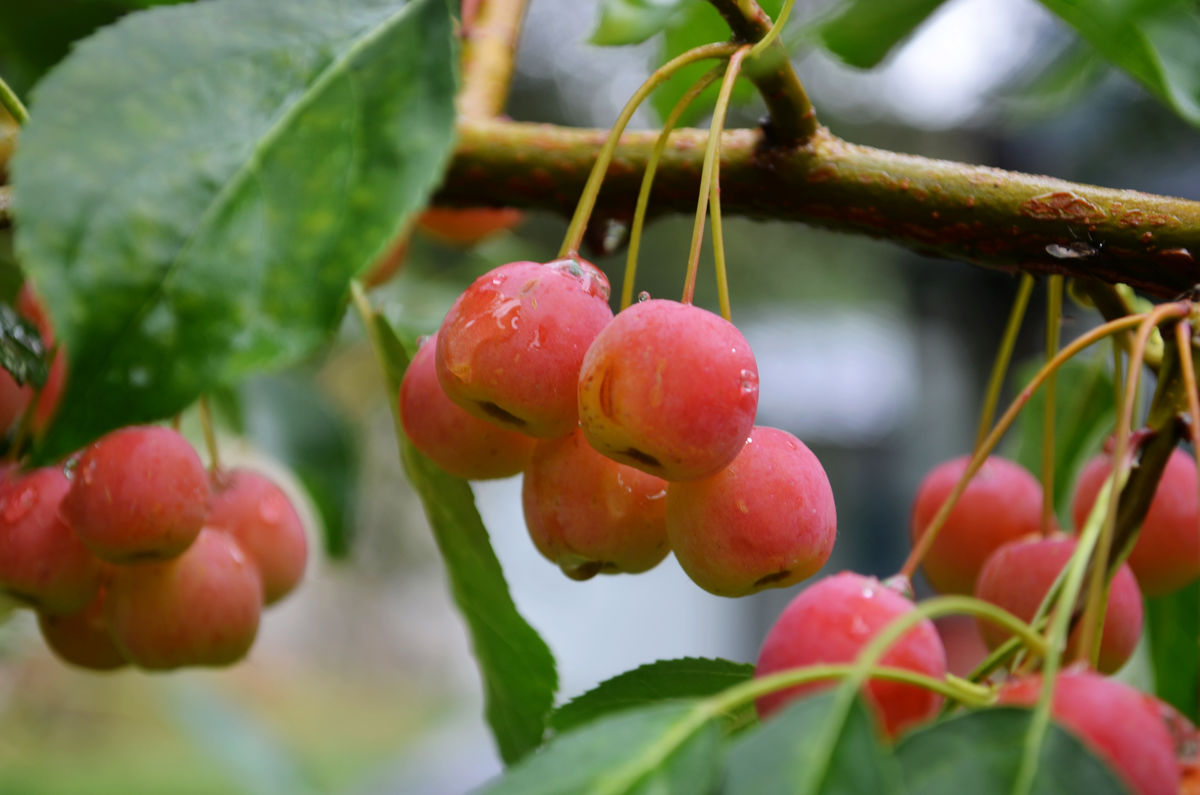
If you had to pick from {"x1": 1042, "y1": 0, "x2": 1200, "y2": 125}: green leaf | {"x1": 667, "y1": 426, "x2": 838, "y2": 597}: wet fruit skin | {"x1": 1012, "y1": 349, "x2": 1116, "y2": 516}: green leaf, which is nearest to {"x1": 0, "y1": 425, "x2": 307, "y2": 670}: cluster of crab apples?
{"x1": 667, "y1": 426, "x2": 838, "y2": 597}: wet fruit skin

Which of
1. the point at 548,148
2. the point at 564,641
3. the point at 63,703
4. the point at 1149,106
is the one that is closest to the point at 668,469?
the point at 548,148

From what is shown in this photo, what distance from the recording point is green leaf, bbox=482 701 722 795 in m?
0.26

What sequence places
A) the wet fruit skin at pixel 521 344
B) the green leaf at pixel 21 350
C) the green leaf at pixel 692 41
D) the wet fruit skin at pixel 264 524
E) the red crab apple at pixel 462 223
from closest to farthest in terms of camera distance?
the wet fruit skin at pixel 521 344 → the green leaf at pixel 21 350 → the wet fruit skin at pixel 264 524 → the green leaf at pixel 692 41 → the red crab apple at pixel 462 223

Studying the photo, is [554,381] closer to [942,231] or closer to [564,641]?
[942,231]

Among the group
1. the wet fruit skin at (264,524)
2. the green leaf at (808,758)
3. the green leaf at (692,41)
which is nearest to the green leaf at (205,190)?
the green leaf at (808,758)

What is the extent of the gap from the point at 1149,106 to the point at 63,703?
146 inches

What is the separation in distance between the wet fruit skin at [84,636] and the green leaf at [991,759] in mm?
405

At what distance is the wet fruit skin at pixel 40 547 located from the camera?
44cm

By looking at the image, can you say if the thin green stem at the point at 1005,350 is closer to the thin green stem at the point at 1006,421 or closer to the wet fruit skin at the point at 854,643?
the thin green stem at the point at 1006,421

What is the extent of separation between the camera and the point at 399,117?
0.34 meters

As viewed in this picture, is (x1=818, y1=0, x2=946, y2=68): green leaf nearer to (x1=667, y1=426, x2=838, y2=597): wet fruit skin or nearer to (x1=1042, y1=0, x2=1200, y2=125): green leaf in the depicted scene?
(x1=1042, y1=0, x2=1200, y2=125): green leaf

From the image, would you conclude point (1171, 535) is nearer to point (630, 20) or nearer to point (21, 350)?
point (630, 20)

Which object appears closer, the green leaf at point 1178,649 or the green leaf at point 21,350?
the green leaf at point 21,350

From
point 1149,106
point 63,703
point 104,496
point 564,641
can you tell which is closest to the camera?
point 104,496
